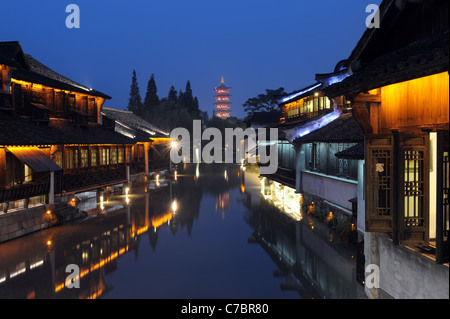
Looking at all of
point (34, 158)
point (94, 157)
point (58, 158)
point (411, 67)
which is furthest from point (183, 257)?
point (94, 157)

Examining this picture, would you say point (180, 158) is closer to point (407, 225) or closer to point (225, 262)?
point (225, 262)

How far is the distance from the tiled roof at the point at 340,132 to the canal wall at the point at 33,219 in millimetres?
15574

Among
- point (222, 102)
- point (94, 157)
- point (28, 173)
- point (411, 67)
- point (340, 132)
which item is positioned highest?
point (222, 102)

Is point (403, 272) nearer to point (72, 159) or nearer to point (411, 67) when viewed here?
point (411, 67)

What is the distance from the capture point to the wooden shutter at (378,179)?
8281 millimetres

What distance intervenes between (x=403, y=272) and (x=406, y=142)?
9.23 feet

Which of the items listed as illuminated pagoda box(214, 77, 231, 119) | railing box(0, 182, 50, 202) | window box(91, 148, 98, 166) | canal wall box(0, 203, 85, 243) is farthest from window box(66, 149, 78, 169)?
illuminated pagoda box(214, 77, 231, 119)

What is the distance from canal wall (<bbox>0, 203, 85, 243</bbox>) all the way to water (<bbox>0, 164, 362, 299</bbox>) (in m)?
0.58

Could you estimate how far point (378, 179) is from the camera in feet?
27.8

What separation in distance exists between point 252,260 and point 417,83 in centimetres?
1004

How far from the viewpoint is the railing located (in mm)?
17748

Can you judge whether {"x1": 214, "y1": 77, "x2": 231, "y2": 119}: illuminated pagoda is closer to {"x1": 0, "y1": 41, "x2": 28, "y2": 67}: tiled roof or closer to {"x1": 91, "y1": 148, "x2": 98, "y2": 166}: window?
{"x1": 91, "y1": 148, "x2": 98, "y2": 166}: window

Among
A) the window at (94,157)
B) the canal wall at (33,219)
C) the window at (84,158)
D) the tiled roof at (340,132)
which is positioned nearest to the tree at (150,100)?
the window at (94,157)
